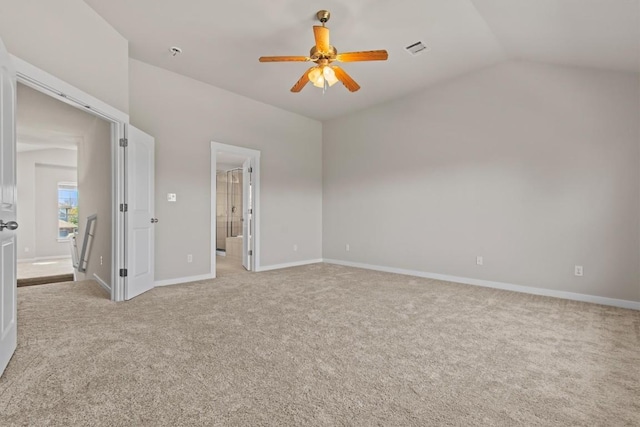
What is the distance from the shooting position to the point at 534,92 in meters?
3.95

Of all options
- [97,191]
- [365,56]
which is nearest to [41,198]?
[97,191]

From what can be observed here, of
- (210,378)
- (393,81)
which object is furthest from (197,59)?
(210,378)

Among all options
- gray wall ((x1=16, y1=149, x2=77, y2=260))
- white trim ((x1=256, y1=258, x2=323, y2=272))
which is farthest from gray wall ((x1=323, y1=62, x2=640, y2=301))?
gray wall ((x1=16, y1=149, x2=77, y2=260))

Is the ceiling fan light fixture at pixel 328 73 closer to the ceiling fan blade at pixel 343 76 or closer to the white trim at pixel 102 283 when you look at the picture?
the ceiling fan blade at pixel 343 76

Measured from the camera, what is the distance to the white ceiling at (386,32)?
285 centimetres

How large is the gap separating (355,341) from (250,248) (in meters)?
3.41

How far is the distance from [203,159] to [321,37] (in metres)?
2.72

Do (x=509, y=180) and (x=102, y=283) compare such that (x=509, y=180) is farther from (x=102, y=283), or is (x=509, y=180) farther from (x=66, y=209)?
(x=66, y=209)

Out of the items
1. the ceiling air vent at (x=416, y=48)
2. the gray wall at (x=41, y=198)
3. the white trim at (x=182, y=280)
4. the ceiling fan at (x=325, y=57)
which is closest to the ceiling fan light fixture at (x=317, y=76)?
the ceiling fan at (x=325, y=57)

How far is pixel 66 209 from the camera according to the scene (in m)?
8.62

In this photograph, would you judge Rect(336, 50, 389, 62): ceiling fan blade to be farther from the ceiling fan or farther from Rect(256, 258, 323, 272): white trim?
Rect(256, 258, 323, 272): white trim

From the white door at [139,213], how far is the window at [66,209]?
622cm

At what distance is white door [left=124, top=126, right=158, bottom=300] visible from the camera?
3.56 m

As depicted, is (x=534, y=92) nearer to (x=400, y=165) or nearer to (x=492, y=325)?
(x=400, y=165)
